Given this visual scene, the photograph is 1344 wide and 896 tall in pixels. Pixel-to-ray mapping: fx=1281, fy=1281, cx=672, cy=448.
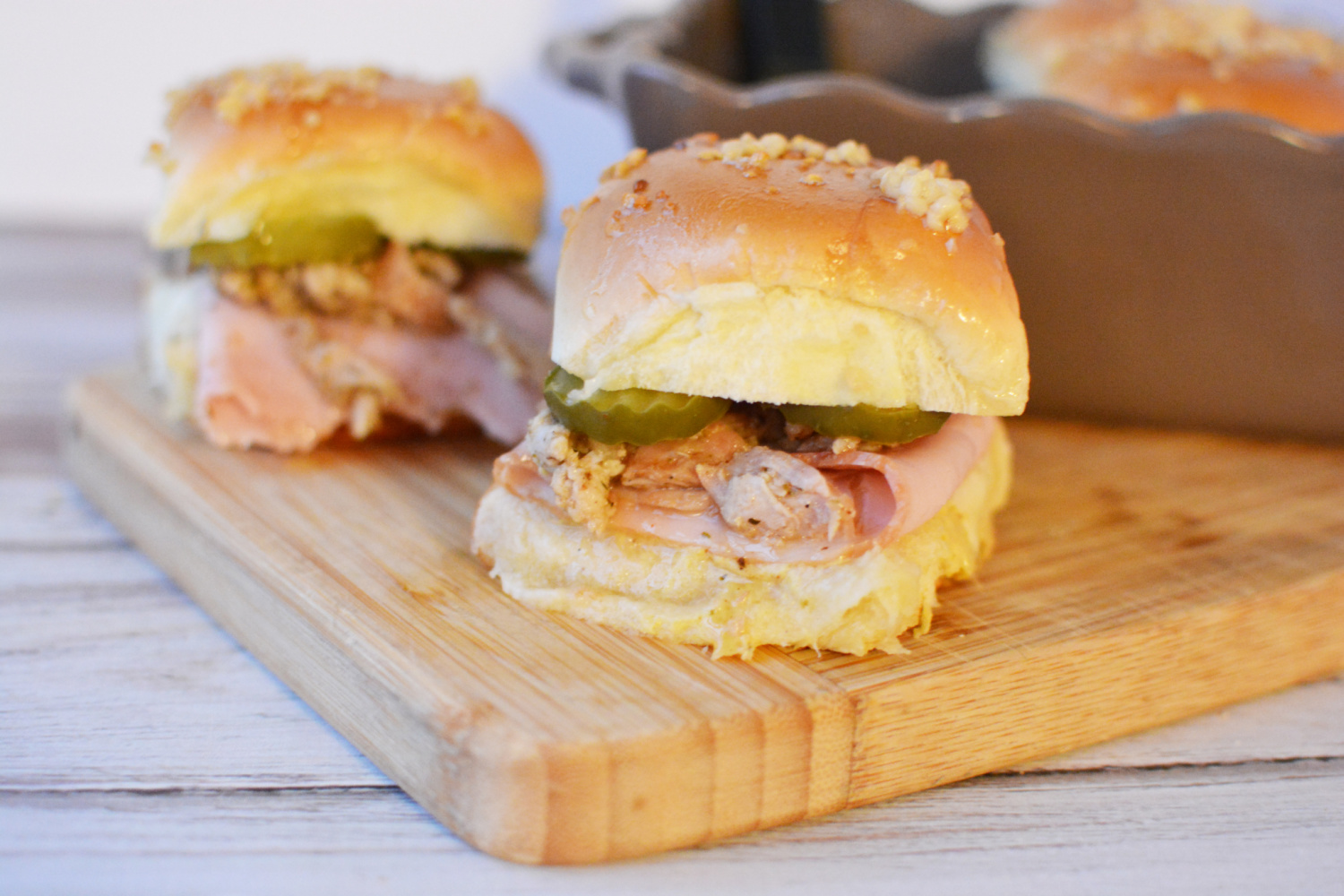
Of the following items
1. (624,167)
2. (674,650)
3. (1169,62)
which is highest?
(1169,62)

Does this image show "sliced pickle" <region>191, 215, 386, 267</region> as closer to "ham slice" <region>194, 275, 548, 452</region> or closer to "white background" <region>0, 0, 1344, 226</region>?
"ham slice" <region>194, 275, 548, 452</region>

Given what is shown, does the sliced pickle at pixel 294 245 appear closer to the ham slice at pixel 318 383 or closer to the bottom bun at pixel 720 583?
the ham slice at pixel 318 383

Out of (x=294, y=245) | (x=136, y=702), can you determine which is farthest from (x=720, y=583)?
(x=294, y=245)

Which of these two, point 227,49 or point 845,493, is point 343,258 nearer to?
point 845,493

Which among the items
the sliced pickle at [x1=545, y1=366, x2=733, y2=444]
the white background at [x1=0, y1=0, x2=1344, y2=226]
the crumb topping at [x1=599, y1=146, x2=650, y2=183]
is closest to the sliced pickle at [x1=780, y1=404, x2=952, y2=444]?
the sliced pickle at [x1=545, y1=366, x2=733, y2=444]

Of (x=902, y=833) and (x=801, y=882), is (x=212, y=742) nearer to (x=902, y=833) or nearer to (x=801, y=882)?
(x=801, y=882)

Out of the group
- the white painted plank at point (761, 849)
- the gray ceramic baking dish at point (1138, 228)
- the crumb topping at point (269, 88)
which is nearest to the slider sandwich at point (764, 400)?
the white painted plank at point (761, 849)

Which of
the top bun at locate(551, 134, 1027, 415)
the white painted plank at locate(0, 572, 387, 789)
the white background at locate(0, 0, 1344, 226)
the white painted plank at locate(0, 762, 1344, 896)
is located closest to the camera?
the white painted plank at locate(0, 762, 1344, 896)
